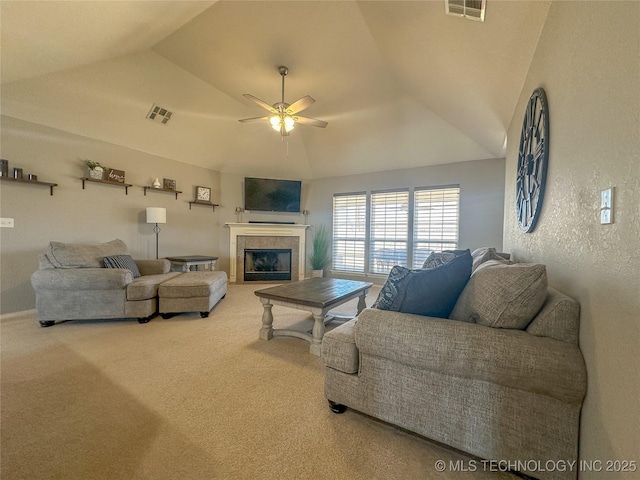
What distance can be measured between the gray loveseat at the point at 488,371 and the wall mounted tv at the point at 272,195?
4.87 m

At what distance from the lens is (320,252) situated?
19.6 feet

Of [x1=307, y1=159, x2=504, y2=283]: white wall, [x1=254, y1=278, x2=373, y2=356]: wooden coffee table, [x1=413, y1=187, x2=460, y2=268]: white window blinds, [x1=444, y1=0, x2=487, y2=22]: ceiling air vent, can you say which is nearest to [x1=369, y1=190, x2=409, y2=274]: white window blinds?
[x1=413, y1=187, x2=460, y2=268]: white window blinds

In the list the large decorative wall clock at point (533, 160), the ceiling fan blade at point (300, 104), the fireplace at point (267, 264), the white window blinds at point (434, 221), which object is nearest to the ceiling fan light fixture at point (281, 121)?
the ceiling fan blade at point (300, 104)

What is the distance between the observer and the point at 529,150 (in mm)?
1954

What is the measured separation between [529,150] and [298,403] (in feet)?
8.03

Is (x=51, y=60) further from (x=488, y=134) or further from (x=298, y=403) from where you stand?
(x=488, y=134)

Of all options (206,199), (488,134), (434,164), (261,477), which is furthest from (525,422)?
(206,199)

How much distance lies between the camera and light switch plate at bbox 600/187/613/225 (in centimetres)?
88

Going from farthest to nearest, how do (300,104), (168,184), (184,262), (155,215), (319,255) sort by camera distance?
(319,255), (168,184), (184,262), (155,215), (300,104)

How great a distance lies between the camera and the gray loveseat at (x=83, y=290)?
2947 mm

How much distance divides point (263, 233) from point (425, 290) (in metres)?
4.76

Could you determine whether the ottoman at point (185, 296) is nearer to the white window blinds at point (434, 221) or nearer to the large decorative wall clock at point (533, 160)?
the large decorative wall clock at point (533, 160)

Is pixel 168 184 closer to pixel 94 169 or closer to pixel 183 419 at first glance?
pixel 94 169

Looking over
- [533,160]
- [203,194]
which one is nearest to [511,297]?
[533,160]
